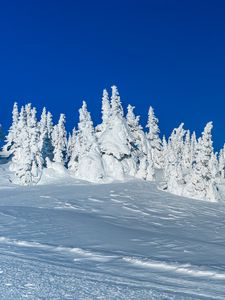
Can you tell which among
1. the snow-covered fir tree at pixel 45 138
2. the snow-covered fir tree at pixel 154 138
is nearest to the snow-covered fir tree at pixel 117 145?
the snow-covered fir tree at pixel 45 138

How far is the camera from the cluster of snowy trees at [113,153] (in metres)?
50.6

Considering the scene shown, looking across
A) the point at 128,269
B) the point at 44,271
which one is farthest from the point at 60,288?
the point at 128,269

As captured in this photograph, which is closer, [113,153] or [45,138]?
[113,153]

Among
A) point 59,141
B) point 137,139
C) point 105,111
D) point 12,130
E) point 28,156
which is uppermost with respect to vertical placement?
point 105,111

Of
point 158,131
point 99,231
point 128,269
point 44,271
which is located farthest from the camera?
point 158,131

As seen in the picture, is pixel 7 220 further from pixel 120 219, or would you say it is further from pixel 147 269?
pixel 147 269

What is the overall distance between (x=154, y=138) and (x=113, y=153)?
18156 mm

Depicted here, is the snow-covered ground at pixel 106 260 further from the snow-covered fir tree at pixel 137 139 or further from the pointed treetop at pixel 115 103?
the snow-covered fir tree at pixel 137 139

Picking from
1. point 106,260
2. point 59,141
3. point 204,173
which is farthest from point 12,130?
point 106,260

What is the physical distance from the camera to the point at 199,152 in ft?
166

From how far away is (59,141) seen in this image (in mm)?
71312

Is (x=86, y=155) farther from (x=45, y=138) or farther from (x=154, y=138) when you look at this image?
(x=154, y=138)

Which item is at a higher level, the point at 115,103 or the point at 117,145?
the point at 115,103

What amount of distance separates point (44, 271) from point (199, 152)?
4332 centimetres
